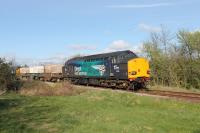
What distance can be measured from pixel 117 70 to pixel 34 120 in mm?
19418

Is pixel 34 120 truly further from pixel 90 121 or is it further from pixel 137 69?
pixel 137 69

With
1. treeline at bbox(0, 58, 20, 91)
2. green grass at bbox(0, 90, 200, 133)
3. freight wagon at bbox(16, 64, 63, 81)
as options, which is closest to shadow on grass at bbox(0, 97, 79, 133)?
green grass at bbox(0, 90, 200, 133)

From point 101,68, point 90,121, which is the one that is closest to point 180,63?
point 101,68

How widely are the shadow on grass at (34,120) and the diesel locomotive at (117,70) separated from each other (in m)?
14.7

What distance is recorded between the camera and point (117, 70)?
108ft

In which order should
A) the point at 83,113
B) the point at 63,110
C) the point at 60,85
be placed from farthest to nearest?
the point at 60,85, the point at 63,110, the point at 83,113

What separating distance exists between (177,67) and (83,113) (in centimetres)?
Answer: 2854

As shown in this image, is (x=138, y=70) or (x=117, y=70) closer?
(x=138, y=70)

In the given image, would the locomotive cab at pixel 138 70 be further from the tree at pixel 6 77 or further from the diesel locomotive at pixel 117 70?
the tree at pixel 6 77

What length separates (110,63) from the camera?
34188 mm

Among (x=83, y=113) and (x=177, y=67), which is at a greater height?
(x=177, y=67)

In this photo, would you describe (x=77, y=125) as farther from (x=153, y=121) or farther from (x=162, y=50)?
(x=162, y=50)

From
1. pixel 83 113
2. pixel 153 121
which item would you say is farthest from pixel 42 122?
pixel 153 121

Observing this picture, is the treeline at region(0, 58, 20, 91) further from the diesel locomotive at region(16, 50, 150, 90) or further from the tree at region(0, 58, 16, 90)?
the diesel locomotive at region(16, 50, 150, 90)
